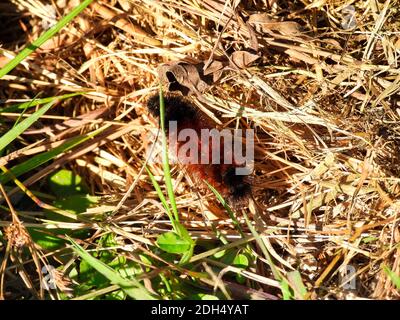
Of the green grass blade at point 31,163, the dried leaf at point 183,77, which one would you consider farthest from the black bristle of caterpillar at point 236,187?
the green grass blade at point 31,163

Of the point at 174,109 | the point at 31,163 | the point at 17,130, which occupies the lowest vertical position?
the point at 31,163

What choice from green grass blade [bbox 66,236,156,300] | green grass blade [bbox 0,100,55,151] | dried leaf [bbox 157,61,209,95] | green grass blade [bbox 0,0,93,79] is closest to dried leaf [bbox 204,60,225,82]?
dried leaf [bbox 157,61,209,95]

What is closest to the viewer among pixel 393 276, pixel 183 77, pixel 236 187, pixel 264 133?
pixel 393 276

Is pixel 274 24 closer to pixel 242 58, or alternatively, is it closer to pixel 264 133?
pixel 242 58

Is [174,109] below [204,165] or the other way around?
the other way around

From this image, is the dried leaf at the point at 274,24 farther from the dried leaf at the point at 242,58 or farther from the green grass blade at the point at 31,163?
the green grass blade at the point at 31,163

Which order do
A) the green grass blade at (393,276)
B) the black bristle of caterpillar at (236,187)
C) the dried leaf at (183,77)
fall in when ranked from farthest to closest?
the dried leaf at (183,77), the black bristle of caterpillar at (236,187), the green grass blade at (393,276)

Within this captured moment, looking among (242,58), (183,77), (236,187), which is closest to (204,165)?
(236,187)
